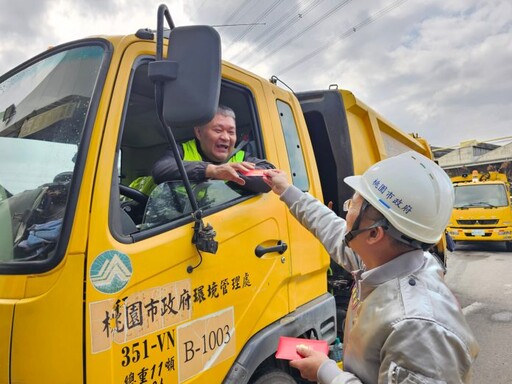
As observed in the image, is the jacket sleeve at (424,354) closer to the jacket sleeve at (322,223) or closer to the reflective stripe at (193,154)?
the jacket sleeve at (322,223)

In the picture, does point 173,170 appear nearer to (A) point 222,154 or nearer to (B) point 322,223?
(A) point 222,154

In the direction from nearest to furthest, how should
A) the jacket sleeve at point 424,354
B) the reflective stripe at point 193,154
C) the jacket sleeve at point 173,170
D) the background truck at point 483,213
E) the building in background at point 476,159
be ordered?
the jacket sleeve at point 424,354, the jacket sleeve at point 173,170, the reflective stripe at point 193,154, the background truck at point 483,213, the building in background at point 476,159

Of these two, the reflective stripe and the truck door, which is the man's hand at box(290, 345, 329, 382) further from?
the reflective stripe

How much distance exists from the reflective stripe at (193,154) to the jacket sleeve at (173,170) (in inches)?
5.4

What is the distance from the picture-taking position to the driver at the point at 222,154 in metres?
1.94

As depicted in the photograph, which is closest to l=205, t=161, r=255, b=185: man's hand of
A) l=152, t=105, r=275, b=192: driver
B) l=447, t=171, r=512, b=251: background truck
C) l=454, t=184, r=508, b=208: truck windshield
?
l=152, t=105, r=275, b=192: driver

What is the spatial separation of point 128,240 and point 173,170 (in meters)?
0.47

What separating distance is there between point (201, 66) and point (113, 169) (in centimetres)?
48

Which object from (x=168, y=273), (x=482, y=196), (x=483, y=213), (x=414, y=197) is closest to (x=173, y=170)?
(x=168, y=273)

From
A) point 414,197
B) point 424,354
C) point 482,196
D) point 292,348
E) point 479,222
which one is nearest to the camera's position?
point 424,354

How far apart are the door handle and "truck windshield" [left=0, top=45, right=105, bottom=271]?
3.08ft

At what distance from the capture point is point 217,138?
2.12m

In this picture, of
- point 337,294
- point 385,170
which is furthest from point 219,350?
point 337,294

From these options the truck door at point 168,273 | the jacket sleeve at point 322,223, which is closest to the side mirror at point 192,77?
the truck door at point 168,273
